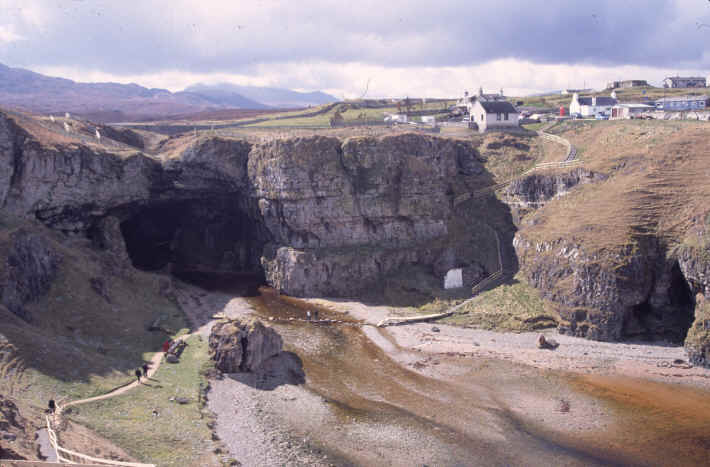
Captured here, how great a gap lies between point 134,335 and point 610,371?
36.5 meters

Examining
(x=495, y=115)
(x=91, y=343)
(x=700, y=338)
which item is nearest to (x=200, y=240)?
(x=91, y=343)

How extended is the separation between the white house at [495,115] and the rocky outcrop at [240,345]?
5199 cm

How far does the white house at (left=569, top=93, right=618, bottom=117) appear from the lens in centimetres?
8619

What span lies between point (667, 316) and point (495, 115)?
4280 cm

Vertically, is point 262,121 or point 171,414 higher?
point 262,121

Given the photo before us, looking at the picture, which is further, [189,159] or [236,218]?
[236,218]

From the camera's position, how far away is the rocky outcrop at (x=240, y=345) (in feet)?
125

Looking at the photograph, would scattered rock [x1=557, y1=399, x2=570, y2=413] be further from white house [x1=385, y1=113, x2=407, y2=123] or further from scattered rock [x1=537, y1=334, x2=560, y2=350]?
white house [x1=385, y1=113, x2=407, y2=123]

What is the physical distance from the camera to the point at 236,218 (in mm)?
70750

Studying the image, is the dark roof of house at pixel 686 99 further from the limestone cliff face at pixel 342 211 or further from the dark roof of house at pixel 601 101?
the limestone cliff face at pixel 342 211

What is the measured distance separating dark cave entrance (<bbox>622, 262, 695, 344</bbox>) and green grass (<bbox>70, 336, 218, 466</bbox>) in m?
33.5

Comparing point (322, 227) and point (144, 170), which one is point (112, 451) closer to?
point (322, 227)

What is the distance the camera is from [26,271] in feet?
135

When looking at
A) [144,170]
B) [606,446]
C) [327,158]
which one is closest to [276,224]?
[327,158]
